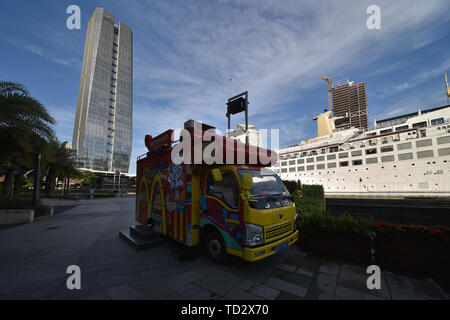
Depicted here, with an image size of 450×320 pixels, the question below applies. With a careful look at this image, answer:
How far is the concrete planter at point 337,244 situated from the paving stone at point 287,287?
1.98 meters

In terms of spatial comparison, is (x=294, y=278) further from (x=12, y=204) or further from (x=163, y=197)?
(x=12, y=204)

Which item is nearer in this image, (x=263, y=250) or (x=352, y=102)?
(x=263, y=250)

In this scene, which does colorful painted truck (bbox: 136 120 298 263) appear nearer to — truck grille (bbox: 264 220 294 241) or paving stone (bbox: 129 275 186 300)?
truck grille (bbox: 264 220 294 241)

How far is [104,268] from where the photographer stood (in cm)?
451

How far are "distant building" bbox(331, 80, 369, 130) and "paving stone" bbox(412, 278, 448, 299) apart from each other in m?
127

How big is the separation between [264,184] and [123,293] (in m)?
3.78

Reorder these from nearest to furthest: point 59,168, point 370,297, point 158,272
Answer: point 370,297, point 158,272, point 59,168

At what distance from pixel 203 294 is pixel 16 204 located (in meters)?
14.2

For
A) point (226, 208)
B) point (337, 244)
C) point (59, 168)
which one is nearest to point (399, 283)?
point (337, 244)

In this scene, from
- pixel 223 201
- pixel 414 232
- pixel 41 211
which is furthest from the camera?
pixel 41 211

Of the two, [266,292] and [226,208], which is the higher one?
[226,208]

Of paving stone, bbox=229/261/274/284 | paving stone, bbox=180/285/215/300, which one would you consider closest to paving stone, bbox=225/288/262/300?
paving stone, bbox=180/285/215/300

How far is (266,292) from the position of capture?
345 cm

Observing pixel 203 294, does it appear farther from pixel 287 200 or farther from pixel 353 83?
pixel 353 83
